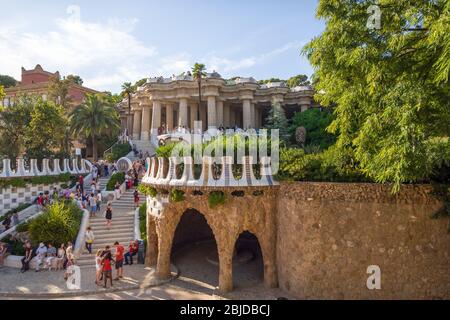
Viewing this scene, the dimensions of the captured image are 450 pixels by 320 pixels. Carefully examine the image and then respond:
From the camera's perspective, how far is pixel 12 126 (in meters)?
35.0

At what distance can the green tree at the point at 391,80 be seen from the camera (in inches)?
385

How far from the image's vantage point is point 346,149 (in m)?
13.5

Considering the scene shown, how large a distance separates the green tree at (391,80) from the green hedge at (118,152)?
28.8m

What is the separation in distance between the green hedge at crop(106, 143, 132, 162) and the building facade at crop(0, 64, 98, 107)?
73.2ft

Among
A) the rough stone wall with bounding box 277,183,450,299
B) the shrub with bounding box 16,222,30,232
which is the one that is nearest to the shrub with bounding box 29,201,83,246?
the shrub with bounding box 16,222,30,232

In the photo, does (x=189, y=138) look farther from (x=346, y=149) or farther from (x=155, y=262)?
(x=346, y=149)

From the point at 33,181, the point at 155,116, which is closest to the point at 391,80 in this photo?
the point at 33,181

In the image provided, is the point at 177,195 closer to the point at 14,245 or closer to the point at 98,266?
the point at 98,266

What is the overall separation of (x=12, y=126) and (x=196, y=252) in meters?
26.4

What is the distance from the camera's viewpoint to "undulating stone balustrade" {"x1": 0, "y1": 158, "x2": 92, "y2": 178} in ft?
80.8

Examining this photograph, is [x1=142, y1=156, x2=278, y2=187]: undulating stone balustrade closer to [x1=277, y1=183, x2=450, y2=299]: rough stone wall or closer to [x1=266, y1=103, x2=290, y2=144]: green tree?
[x1=277, y1=183, x2=450, y2=299]: rough stone wall

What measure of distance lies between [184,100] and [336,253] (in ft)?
99.8

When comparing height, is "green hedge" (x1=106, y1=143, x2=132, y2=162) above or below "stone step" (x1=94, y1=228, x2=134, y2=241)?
above
